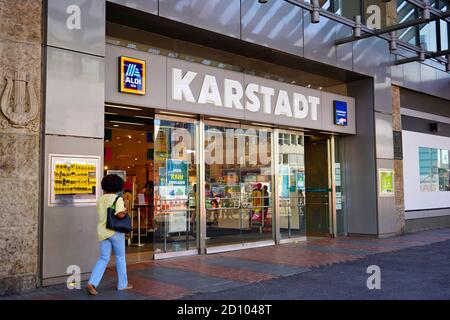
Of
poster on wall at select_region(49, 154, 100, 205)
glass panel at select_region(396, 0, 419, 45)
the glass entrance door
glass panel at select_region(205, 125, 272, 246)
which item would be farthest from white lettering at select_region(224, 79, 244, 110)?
glass panel at select_region(396, 0, 419, 45)

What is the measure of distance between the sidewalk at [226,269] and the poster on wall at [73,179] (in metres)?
1.29

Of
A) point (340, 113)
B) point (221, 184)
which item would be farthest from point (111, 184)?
point (340, 113)

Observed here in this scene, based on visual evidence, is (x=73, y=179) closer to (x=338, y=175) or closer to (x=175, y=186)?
(x=175, y=186)

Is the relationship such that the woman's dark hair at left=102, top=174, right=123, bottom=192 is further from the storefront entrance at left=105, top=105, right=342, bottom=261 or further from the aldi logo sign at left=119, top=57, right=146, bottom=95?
the storefront entrance at left=105, top=105, right=342, bottom=261

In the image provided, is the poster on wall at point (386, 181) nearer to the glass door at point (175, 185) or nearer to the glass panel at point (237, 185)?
the glass panel at point (237, 185)

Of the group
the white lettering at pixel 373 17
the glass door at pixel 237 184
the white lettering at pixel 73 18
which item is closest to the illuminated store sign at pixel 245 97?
the glass door at pixel 237 184

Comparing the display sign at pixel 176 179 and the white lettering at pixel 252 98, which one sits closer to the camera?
the display sign at pixel 176 179

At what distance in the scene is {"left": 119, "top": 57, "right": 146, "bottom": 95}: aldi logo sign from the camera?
28.0ft

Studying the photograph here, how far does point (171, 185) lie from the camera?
10.0 m

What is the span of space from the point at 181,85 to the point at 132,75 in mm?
1207

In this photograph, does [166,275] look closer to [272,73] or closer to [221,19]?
[221,19]

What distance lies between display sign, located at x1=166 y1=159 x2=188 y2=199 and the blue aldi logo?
4860mm

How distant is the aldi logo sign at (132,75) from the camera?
28.0 feet

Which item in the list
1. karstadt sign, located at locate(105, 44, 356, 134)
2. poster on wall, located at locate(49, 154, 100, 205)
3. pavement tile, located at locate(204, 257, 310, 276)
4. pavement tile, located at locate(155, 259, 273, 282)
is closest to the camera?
poster on wall, located at locate(49, 154, 100, 205)
